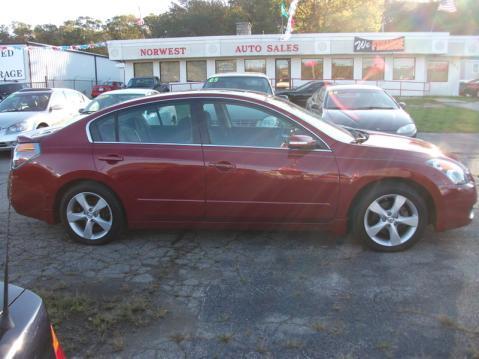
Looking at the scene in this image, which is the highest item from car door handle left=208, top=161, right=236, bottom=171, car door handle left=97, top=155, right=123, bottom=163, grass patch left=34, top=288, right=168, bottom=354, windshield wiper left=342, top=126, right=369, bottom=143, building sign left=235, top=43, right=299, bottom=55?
building sign left=235, top=43, right=299, bottom=55

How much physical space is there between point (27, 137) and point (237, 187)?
238 cm

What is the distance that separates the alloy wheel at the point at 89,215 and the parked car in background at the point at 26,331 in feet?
10.1

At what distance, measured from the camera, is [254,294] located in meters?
3.88

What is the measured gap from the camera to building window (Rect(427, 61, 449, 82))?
34.5 meters

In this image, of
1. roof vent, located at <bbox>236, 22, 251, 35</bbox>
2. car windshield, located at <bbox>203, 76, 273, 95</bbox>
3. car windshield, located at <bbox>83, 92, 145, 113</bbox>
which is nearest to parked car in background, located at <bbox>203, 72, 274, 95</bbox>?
car windshield, located at <bbox>203, 76, 273, 95</bbox>

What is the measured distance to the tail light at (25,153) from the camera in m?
5.09

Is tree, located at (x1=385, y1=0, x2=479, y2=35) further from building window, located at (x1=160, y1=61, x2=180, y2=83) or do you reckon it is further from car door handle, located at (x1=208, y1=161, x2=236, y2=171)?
car door handle, located at (x1=208, y1=161, x2=236, y2=171)

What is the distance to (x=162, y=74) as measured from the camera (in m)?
35.6

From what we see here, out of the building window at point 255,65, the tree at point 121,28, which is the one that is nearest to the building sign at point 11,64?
the building window at point 255,65

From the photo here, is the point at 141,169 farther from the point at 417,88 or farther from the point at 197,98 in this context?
the point at 417,88

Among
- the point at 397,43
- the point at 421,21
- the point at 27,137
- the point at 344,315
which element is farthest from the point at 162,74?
the point at 421,21

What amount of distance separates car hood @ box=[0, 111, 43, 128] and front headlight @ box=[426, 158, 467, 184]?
954 centimetres

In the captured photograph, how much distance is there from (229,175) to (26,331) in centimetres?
321

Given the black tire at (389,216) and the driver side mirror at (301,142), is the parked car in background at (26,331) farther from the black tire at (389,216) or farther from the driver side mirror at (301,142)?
the black tire at (389,216)
